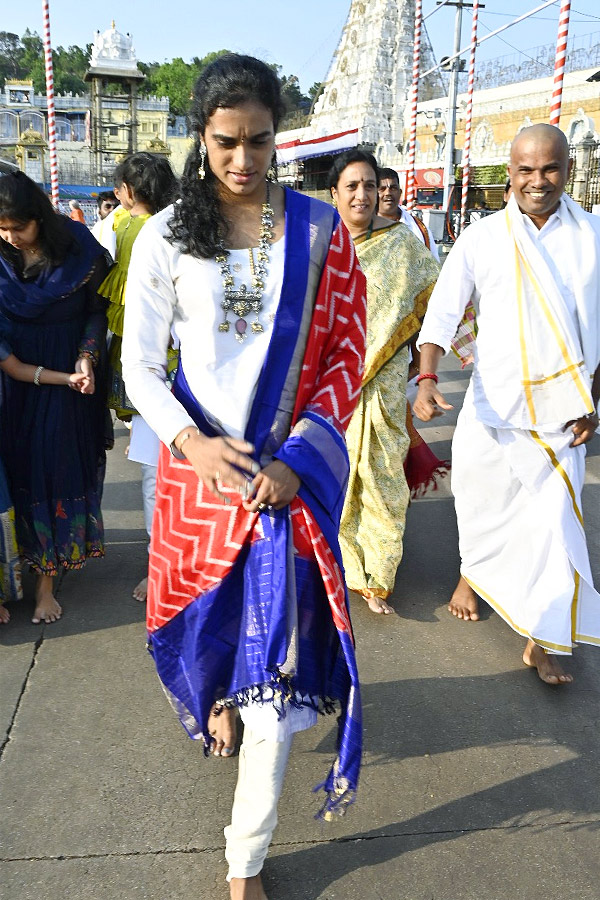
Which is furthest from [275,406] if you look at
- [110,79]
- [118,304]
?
[110,79]

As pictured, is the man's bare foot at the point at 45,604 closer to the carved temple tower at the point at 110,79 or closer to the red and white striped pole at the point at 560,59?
the red and white striped pole at the point at 560,59

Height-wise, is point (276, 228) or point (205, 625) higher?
point (276, 228)

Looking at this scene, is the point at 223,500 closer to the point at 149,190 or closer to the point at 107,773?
the point at 107,773

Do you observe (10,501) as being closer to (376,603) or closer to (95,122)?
(376,603)

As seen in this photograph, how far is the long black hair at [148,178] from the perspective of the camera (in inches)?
161

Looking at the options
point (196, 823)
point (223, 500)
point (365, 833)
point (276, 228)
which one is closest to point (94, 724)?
point (196, 823)

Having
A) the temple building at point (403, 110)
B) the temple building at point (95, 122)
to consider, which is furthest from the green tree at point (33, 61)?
the temple building at point (403, 110)

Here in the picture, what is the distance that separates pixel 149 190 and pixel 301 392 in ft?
7.62

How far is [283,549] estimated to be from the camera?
6.77ft

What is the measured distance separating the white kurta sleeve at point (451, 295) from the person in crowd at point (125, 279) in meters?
1.25

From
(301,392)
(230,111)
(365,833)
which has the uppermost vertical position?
(230,111)

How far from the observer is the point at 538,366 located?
332cm

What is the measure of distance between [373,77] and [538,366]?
61.4 m

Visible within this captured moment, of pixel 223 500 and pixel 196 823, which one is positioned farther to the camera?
pixel 196 823
